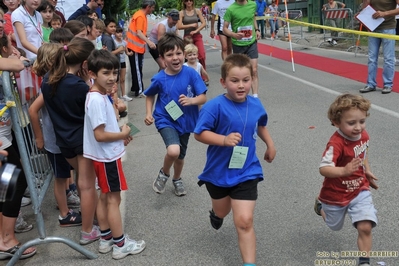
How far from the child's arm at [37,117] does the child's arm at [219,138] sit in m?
1.35

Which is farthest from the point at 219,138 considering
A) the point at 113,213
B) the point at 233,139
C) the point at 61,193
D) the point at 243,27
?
the point at 243,27

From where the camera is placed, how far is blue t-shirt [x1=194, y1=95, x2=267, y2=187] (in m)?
3.28

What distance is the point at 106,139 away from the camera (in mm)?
3477

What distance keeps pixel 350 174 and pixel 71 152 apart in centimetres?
210

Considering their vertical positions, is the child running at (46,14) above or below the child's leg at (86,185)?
above

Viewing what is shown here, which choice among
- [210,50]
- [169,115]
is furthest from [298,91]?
[210,50]

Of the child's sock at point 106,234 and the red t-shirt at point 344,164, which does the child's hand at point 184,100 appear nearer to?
the child's sock at point 106,234

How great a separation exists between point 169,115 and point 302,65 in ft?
28.8

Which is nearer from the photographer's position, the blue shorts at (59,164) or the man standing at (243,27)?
the blue shorts at (59,164)

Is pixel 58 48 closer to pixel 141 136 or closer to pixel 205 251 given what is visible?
pixel 205 251

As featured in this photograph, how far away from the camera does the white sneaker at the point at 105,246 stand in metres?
3.75

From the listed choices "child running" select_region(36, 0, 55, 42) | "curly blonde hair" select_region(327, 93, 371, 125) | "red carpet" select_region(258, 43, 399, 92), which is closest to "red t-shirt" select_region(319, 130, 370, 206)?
"curly blonde hair" select_region(327, 93, 371, 125)

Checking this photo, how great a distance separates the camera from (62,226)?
14.1ft

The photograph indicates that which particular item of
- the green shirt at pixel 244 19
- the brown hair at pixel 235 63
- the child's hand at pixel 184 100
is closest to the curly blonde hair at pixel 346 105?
the brown hair at pixel 235 63
